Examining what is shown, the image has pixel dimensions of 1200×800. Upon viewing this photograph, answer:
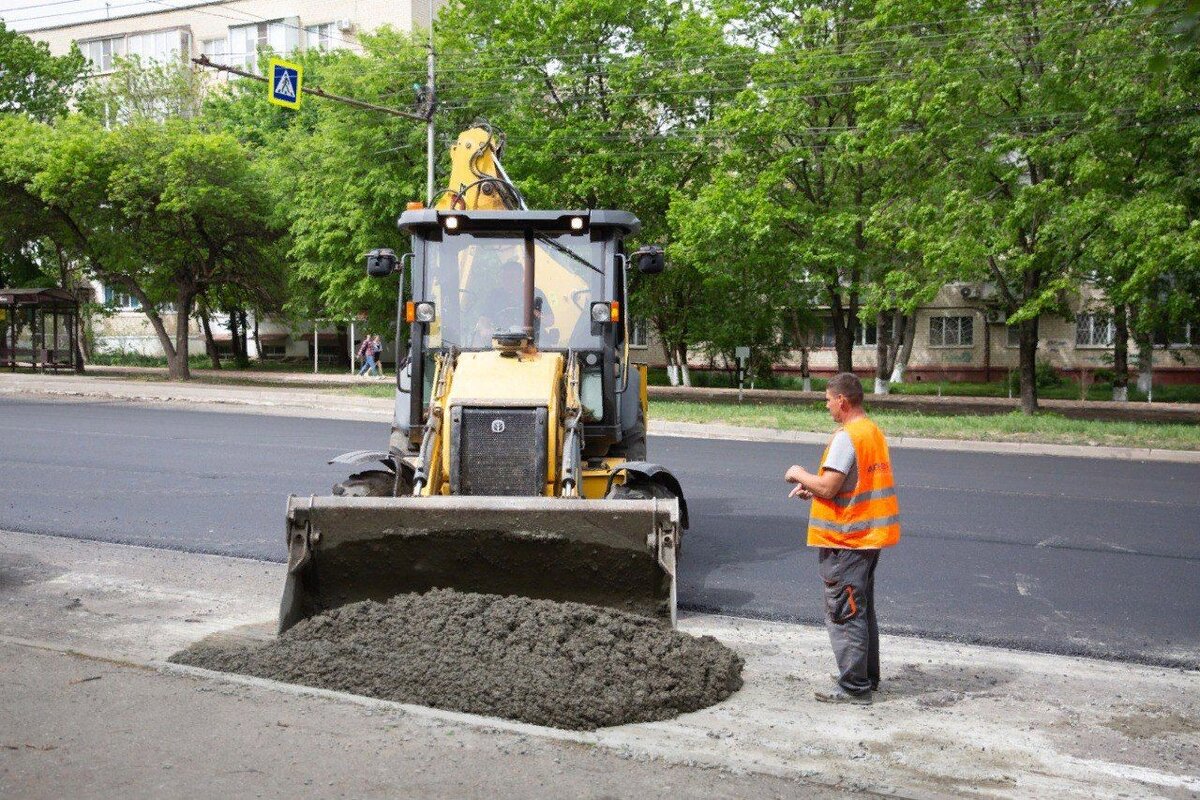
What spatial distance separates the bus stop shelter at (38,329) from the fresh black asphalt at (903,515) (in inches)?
744

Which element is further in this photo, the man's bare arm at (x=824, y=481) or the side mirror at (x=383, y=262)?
the side mirror at (x=383, y=262)

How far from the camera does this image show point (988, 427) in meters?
22.2

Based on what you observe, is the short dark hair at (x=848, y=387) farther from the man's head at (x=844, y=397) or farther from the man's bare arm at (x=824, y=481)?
the man's bare arm at (x=824, y=481)

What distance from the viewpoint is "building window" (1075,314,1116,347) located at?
145 ft

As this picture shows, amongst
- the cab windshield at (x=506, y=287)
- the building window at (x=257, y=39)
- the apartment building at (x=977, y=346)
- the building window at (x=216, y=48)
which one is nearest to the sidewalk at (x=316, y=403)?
the cab windshield at (x=506, y=287)

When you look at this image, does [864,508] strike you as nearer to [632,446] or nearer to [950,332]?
[632,446]

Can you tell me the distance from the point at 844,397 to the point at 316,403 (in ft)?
76.6

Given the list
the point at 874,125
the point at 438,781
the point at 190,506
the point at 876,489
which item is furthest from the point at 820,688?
the point at 874,125

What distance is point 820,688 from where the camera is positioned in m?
6.20

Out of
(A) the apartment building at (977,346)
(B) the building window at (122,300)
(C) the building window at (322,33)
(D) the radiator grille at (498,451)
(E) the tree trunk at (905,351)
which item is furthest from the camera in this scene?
(C) the building window at (322,33)

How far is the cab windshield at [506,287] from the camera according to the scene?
8617 millimetres

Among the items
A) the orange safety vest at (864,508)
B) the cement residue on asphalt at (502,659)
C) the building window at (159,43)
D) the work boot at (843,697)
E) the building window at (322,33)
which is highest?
the building window at (159,43)

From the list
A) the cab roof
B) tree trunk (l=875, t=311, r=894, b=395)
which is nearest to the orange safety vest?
the cab roof

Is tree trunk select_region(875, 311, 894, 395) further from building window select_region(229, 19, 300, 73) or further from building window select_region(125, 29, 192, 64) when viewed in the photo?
building window select_region(125, 29, 192, 64)
